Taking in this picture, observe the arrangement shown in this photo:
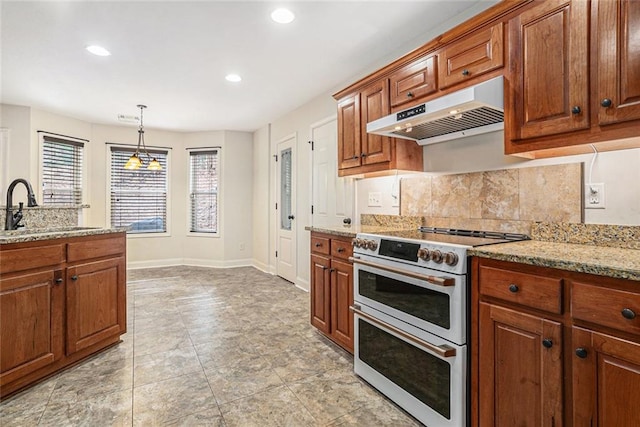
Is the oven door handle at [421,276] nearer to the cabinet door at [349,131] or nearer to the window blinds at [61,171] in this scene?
the cabinet door at [349,131]

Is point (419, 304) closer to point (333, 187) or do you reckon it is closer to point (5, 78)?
point (333, 187)

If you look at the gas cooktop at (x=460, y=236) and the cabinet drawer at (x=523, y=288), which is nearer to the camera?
the cabinet drawer at (x=523, y=288)

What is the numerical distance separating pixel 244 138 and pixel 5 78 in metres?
3.32

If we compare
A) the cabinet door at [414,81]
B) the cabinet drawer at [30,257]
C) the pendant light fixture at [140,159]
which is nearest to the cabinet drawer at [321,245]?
the cabinet door at [414,81]

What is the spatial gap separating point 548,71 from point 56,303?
10.5 ft

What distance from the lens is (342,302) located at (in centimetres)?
252

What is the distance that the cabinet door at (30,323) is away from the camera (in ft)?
6.30

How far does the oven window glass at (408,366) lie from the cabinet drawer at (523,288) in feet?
1.51

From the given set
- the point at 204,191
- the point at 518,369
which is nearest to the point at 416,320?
the point at 518,369

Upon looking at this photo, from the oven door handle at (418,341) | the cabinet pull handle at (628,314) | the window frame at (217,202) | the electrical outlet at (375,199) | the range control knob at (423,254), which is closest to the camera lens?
the cabinet pull handle at (628,314)

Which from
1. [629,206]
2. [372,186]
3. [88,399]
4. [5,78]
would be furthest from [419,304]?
[5,78]

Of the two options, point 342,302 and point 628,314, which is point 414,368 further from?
point 628,314

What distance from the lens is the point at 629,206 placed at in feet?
5.11

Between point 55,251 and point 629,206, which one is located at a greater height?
point 629,206
